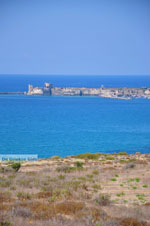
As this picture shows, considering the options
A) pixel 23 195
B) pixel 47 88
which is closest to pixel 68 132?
pixel 23 195

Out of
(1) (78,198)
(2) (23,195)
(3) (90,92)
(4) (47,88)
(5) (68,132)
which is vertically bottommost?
(5) (68,132)

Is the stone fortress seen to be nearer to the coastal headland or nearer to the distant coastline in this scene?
the distant coastline

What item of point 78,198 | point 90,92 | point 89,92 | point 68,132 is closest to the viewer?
point 78,198

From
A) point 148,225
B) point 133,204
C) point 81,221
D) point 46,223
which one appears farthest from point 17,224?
point 133,204

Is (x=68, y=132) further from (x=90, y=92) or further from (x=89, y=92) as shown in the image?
(x=90, y=92)

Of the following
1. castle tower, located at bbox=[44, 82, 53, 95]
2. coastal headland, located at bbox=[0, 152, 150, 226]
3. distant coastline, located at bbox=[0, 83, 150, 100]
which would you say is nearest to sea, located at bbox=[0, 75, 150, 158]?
coastal headland, located at bbox=[0, 152, 150, 226]

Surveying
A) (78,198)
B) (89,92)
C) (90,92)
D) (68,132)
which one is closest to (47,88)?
(89,92)

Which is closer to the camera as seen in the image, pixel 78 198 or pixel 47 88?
pixel 78 198

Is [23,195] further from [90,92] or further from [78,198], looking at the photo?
[90,92]

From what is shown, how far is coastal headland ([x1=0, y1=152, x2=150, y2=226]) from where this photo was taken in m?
8.20

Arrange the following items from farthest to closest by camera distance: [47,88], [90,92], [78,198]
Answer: [90,92] < [47,88] < [78,198]

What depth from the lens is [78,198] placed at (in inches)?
438

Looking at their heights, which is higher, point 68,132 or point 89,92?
point 89,92

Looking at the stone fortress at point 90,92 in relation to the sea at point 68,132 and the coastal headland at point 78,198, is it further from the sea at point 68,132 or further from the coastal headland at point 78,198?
the coastal headland at point 78,198
